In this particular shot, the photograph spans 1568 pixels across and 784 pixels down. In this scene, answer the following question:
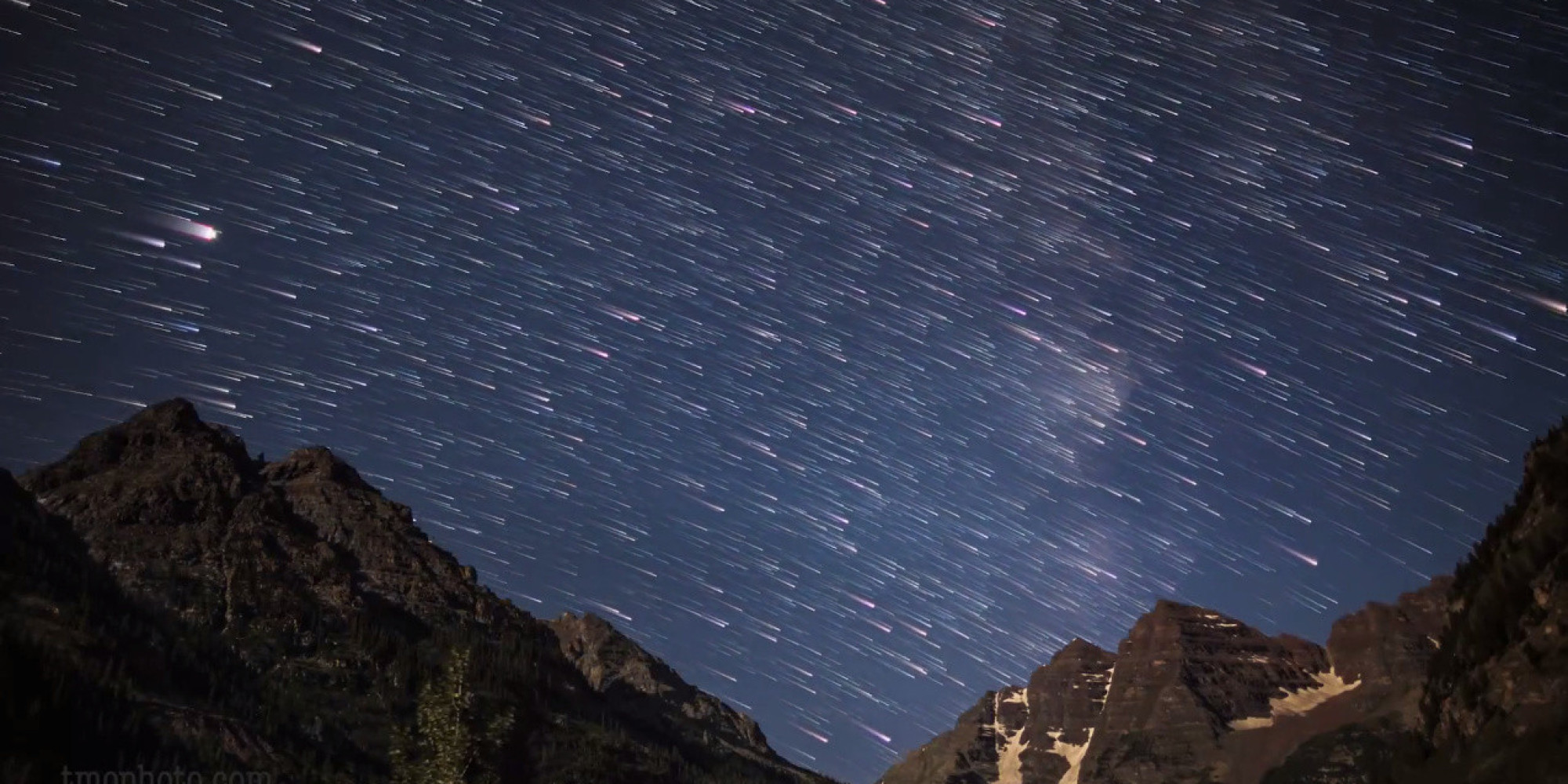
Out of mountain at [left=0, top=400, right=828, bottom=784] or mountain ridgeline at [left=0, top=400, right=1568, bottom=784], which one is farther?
mountain at [left=0, top=400, right=828, bottom=784]

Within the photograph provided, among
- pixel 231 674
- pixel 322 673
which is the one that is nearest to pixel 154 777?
pixel 231 674

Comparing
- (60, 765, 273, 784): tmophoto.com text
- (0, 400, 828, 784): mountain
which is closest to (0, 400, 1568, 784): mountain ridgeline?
(0, 400, 828, 784): mountain

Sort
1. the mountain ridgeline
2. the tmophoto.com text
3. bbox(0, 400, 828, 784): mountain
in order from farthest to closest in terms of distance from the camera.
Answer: the tmophoto.com text → bbox(0, 400, 828, 784): mountain → the mountain ridgeline

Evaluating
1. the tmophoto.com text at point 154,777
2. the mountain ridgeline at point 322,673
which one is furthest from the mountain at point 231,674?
the tmophoto.com text at point 154,777

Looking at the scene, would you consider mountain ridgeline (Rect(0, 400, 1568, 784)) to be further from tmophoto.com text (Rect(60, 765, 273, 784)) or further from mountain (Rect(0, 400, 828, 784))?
tmophoto.com text (Rect(60, 765, 273, 784))

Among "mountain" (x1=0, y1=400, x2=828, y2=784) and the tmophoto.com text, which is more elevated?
the tmophoto.com text

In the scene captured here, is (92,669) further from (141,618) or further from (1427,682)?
(1427,682)

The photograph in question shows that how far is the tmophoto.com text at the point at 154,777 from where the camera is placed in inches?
2132

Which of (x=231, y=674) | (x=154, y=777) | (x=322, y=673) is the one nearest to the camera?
(x=154, y=777)

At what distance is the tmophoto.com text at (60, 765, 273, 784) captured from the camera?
54156 mm

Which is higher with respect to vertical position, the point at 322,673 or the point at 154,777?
the point at 154,777

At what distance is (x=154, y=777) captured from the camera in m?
77.4

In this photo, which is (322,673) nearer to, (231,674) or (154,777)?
(231,674)

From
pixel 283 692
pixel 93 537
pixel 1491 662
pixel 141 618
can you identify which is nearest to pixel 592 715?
pixel 283 692
